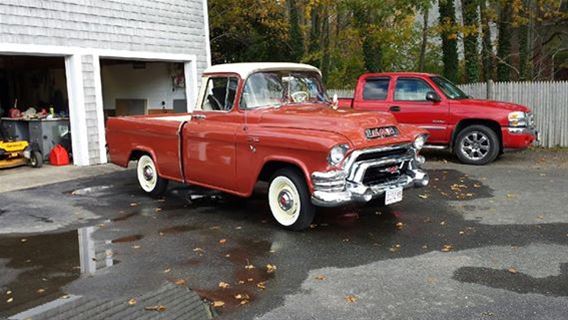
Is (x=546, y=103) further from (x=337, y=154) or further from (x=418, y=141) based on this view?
(x=337, y=154)

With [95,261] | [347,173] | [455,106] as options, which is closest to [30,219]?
[95,261]

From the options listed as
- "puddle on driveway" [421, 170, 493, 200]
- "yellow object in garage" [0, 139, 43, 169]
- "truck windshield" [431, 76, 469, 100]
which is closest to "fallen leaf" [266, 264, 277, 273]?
"puddle on driveway" [421, 170, 493, 200]

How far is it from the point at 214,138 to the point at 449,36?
11895mm

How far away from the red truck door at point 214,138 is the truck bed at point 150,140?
0.95 ft

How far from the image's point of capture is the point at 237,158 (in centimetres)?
683

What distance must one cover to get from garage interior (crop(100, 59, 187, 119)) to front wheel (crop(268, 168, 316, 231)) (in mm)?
9074

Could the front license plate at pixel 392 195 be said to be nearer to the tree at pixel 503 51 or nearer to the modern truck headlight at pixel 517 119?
the modern truck headlight at pixel 517 119

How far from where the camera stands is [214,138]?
23.2ft

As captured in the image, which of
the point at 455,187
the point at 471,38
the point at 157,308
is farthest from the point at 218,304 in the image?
the point at 471,38

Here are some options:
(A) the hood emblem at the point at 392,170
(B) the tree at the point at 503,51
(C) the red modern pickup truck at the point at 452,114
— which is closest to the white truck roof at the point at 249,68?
(A) the hood emblem at the point at 392,170

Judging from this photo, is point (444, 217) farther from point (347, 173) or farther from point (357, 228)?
point (347, 173)

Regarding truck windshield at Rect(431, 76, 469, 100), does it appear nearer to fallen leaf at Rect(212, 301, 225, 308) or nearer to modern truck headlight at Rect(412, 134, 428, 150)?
modern truck headlight at Rect(412, 134, 428, 150)

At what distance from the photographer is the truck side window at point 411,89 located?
11.6 meters

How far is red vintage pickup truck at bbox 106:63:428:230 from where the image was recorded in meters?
5.96
